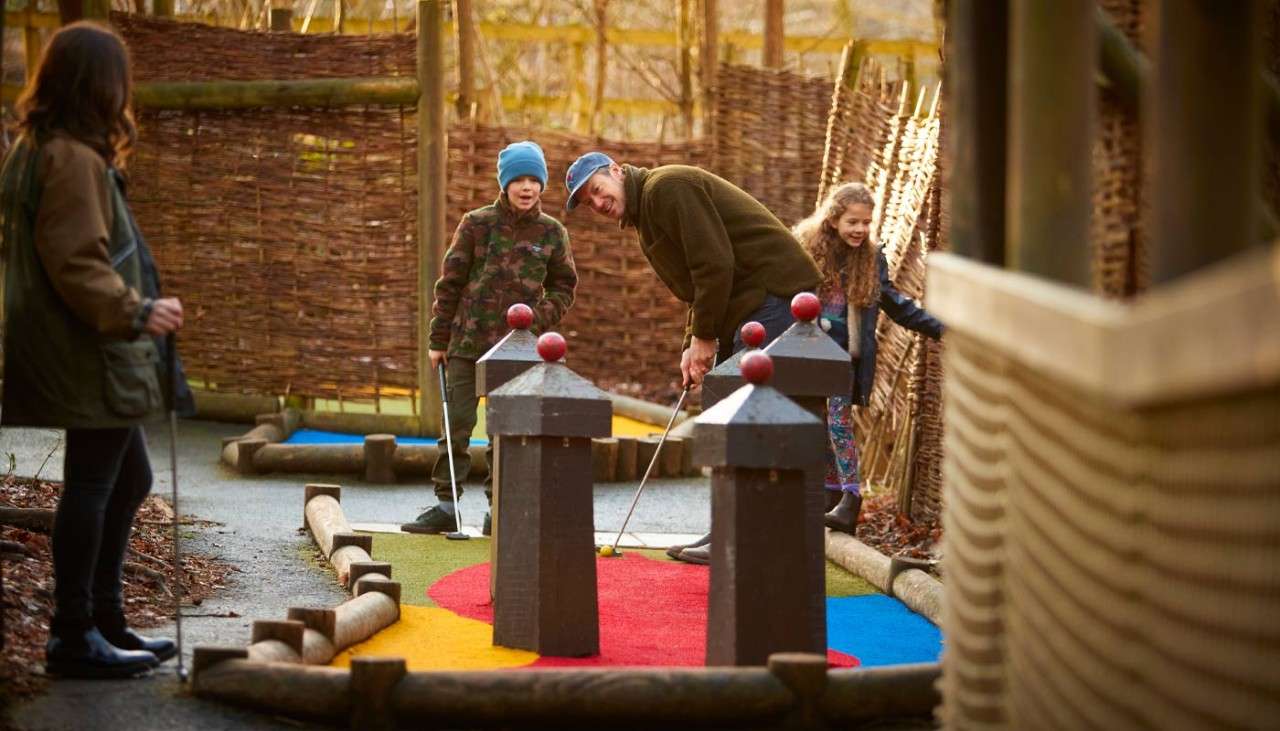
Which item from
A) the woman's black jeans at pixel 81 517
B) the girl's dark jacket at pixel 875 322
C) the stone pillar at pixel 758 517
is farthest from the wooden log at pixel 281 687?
the girl's dark jacket at pixel 875 322

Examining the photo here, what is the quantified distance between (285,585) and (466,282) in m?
1.91

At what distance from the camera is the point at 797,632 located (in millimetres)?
4461

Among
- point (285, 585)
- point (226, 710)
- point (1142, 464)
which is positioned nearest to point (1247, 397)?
point (1142, 464)

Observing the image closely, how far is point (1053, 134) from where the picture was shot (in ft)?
9.62

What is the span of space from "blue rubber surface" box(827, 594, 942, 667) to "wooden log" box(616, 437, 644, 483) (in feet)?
12.6

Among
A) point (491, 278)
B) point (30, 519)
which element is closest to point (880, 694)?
point (30, 519)

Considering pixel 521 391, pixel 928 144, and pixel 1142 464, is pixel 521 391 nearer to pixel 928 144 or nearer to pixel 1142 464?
pixel 1142 464

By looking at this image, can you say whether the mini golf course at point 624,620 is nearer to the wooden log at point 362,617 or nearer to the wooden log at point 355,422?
the wooden log at point 362,617

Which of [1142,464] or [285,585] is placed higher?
[1142,464]

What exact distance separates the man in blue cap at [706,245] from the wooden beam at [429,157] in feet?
13.9

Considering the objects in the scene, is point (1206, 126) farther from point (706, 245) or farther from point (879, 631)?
point (706, 245)

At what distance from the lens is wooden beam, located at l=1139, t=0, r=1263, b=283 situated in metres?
2.11

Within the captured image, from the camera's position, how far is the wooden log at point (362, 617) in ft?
16.5

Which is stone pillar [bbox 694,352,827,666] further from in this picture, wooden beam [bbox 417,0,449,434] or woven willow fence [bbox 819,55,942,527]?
wooden beam [bbox 417,0,449,434]
